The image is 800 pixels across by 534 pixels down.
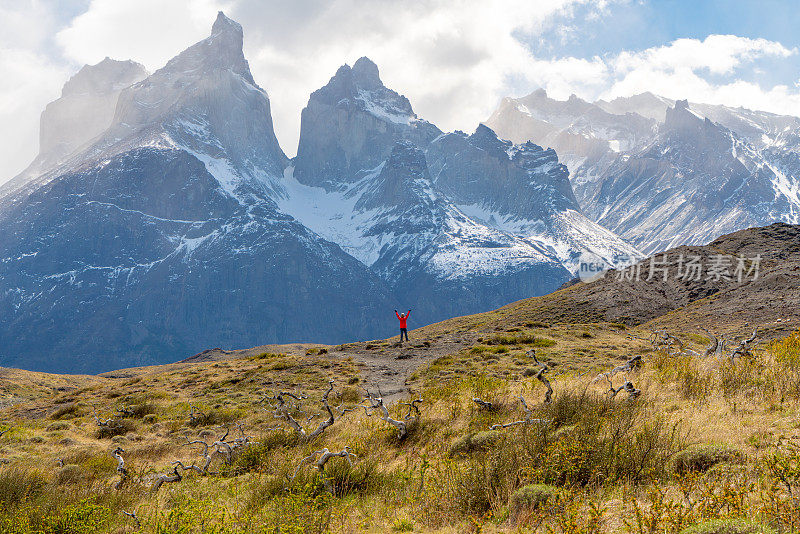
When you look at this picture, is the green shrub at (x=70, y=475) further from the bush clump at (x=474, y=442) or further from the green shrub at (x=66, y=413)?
the green shrub at (x=66, y=413)

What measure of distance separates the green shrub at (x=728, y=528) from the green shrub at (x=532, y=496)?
1.93 metres

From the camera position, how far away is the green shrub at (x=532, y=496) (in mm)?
7266

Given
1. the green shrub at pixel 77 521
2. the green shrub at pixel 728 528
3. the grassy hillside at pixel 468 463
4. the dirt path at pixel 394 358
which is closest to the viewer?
the green shrub at pixel 728 528

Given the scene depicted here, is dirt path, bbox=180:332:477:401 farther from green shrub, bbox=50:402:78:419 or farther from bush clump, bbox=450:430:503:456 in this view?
green shrub, bbox=50:402:78:419

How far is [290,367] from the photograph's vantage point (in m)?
33.7

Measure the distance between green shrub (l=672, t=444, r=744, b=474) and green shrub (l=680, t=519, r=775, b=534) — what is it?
7.37ft

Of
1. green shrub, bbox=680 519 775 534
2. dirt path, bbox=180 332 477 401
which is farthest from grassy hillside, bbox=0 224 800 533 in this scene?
dirt path, bbox=180 332 477 401

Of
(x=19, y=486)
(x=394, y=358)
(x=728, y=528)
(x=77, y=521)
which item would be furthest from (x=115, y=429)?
(x=728, y=528)

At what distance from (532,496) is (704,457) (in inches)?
115

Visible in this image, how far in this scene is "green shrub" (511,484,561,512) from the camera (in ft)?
23.8

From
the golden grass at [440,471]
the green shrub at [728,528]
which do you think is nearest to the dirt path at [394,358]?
the golden grass at [440,471]

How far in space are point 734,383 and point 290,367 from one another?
2715cm

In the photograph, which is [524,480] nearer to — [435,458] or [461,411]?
[435,458]

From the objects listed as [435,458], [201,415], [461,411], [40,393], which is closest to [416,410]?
[461,411]
